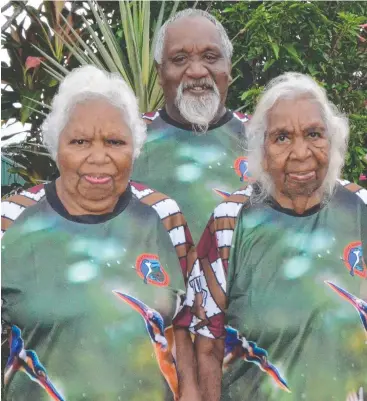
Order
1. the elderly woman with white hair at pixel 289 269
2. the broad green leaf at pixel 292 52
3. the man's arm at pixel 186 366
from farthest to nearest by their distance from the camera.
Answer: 1. the broad green leaf at pixel 292 52
2. the man's arm at pixel 186 366
3. the elderly woman with white hair at pixel 289 269

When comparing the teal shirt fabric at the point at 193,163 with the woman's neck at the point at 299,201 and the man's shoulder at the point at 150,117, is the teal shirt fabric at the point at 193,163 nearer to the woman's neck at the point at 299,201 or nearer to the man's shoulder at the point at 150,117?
the man's shoulder at the point at 150,117

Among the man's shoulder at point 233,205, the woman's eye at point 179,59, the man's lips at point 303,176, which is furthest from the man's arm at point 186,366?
the woman's eye at point 179,59

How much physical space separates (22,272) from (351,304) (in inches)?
45.6

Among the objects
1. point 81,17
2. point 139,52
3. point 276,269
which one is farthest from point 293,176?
point 81,17

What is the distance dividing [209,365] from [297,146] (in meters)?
0.89

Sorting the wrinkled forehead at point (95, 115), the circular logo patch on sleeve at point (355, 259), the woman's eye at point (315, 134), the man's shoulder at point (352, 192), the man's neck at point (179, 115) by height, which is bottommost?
the circular logo patch on sleeve at point (355, 259)

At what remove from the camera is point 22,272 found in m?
2.53

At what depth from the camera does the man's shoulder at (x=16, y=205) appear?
260 centimetres

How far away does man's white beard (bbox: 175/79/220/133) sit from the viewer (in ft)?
11.8

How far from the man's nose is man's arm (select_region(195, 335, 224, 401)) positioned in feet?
4.61

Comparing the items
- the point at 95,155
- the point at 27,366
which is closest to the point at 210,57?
the point at 95,155

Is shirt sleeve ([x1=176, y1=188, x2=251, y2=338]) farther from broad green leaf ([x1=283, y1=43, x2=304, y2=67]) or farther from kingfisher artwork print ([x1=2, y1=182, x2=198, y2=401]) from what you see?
broad green leaf ([x1=283, y1=43, x2=304, y2=67])

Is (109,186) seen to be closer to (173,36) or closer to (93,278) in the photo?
(93,278)

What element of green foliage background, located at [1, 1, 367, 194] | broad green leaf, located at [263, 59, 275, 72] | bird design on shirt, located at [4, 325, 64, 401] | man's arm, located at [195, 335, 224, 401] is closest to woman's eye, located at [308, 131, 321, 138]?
man's arm, located at [195, 335, 224, 401]
